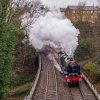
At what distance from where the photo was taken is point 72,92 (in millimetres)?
31375

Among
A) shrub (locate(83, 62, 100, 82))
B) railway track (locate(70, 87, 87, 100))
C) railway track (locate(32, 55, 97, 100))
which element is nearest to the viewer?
railway track (locate(70, 87, 87, 100))

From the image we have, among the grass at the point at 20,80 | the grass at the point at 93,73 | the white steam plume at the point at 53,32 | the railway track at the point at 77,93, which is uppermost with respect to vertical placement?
the white steam plume at the point at 53,32

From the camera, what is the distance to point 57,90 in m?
32.3

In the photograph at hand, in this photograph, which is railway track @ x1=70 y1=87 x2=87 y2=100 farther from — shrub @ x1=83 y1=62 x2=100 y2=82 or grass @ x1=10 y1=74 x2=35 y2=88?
grass @ x1=10 y1=74 x2=35 y2=88

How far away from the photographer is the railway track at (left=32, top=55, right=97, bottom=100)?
29148 millimetres

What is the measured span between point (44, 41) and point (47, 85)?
20.7 meters

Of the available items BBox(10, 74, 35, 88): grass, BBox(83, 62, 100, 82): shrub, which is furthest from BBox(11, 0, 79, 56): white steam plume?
BBox(10, 74, 35, 88): grass

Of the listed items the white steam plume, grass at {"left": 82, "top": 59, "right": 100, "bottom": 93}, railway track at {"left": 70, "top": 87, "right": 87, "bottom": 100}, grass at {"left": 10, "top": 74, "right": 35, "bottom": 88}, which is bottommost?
grass at {"left": 10, "top": 74, "right": 35, "bottom": 88}

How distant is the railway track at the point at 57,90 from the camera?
29148mm

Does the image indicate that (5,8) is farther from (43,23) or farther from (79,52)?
(79,52)

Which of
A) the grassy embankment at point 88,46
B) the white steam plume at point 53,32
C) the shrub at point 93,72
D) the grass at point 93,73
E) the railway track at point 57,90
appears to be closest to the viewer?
the railway track at point 57,90

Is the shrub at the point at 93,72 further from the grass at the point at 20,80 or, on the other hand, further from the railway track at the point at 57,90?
the grass at the point at 20,80

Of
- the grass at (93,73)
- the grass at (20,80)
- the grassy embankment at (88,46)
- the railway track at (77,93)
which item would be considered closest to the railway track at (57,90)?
the railway track at (77,93)

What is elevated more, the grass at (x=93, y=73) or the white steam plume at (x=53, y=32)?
the white steam plume at (x=53, y=32)
